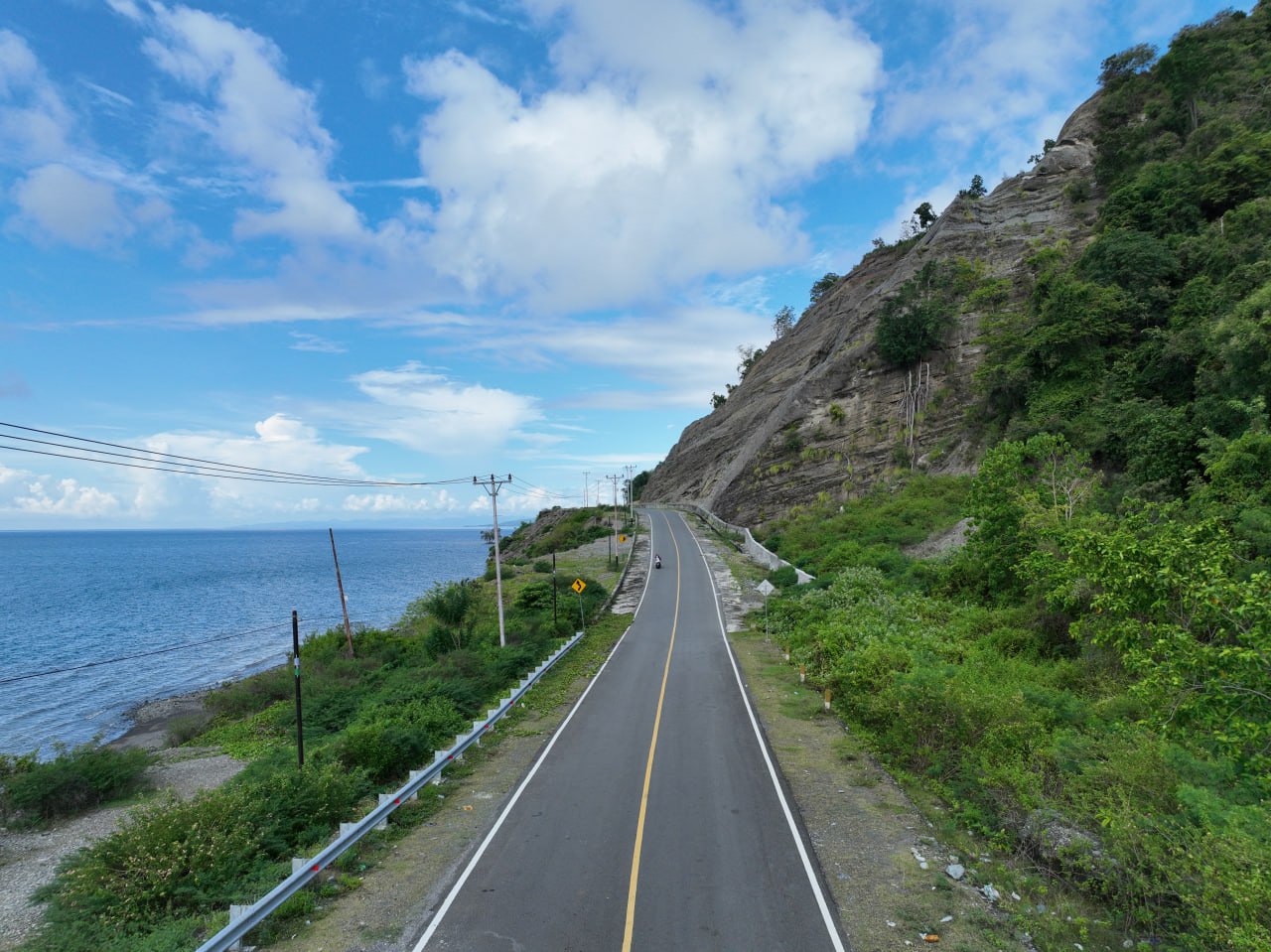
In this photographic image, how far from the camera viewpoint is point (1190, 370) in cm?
2897

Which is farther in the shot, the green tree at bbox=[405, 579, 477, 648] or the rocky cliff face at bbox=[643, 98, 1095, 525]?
the rocky cliff face at bbox=[643, 98, 1095, 525]

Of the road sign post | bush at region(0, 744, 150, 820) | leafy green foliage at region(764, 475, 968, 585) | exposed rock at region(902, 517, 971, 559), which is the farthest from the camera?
leafy green foliage at region(764, 475, 968, 585)

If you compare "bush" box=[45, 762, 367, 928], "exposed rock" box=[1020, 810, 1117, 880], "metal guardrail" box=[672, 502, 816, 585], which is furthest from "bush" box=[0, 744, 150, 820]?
"metal guardrail" box=[672, 502, 816, 585]

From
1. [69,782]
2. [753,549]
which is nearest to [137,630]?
[69,782]

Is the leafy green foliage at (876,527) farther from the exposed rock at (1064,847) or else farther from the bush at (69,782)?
the bush at (69,782)

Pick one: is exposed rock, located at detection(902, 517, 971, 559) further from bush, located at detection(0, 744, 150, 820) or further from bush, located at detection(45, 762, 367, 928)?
bush, located at detection(0, 744, 150, 820)

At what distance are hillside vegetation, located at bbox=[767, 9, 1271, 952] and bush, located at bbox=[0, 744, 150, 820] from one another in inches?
824

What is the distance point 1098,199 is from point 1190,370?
37929 millimetres

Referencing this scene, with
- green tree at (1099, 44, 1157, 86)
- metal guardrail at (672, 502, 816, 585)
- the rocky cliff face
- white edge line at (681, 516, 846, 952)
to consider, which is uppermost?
green tree at (1099, 44, 1157, 86)

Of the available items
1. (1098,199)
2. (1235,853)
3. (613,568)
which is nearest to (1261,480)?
(1235,853)

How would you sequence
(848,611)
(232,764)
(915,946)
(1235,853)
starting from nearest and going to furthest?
(1235,853)
(915,946)
(232,764)
(848,611)

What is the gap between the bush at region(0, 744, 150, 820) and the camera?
16.3 metres

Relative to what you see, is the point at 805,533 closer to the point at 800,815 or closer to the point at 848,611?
the point at 848,611

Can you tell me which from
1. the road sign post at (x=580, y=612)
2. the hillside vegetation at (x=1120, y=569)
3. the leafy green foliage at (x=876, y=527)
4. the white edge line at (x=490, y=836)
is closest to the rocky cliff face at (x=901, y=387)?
the hillside vegetation at (x=1120, y=569)
